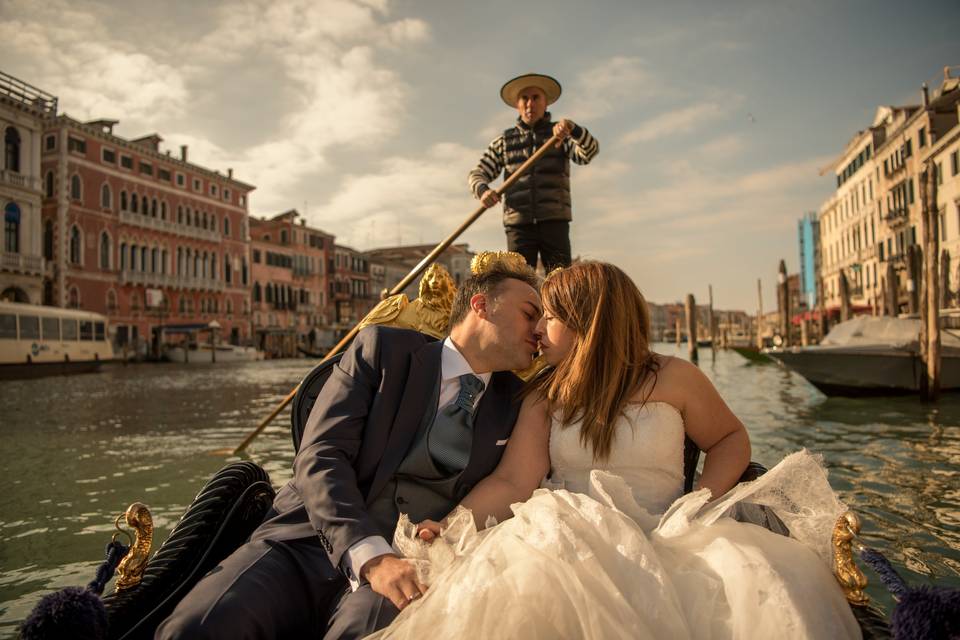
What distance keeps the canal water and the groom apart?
3.99ft

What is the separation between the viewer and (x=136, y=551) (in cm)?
142

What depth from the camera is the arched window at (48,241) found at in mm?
27297

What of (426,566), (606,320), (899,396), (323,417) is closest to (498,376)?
(606,320)

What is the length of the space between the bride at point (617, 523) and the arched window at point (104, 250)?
3231cm

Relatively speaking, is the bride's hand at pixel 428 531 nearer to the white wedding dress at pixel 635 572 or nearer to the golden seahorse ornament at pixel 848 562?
the white wedding dress at pixel 635 572

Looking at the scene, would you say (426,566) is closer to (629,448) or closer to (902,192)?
(629,448)

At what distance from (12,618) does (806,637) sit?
236 centimetres

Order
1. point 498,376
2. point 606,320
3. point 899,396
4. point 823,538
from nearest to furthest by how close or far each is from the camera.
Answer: point 823,538
point 606,320
point 498,376
point 899,396

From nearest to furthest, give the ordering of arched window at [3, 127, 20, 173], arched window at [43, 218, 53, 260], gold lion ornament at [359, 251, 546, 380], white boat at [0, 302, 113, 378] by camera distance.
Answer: gold lion ornament at [359, 251, 546, 380] < white boat at [0, 302, 113, 378] < arched window at [3, 127, 20, 173] < arched window at [43, 218, 53, 260]

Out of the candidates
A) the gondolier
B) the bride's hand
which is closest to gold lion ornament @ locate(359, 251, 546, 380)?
the bride's hand

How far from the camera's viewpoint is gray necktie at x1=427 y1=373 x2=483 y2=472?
166 cm

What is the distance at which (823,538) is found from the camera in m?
1.32

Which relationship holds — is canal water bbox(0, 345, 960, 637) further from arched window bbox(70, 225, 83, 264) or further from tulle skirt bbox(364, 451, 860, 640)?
arched window bbox(70, 225, 83, 264)

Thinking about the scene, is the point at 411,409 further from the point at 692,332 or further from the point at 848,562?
the point at 692,332
